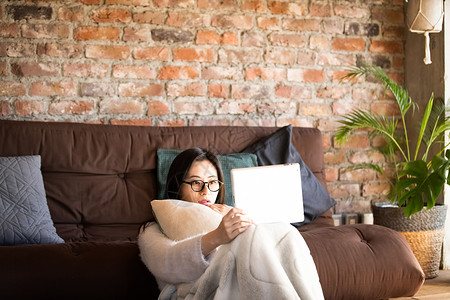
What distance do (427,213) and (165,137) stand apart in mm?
1324

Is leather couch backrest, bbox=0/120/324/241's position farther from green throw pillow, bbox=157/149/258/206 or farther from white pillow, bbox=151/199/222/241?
white pillow, bbox=151/199/222/241

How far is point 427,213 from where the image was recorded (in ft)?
9.02

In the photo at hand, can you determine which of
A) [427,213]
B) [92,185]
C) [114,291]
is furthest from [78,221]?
[427,213]

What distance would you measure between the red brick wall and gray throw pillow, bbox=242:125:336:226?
17.1 inches

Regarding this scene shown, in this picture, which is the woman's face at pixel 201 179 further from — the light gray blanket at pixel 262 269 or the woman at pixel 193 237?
the light gray blanket at pixel 262 269

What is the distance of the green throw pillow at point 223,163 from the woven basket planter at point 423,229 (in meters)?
0.77

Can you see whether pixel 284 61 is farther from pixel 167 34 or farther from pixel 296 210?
pixel 296 210

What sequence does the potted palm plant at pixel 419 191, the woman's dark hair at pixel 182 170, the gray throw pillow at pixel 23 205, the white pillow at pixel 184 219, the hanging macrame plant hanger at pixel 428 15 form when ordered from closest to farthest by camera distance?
the white pillow at pixel 184 219
the woman's dark hair at pixel 182 170
the gray throw pillow at pixel 23 205
the potted palm plant at pixel 419 191
the hanging macrame plant hanger at pixel 428 15

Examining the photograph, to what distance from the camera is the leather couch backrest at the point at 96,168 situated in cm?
233

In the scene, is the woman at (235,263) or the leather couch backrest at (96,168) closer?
the woman at (235,263)

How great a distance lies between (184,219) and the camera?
1.61m

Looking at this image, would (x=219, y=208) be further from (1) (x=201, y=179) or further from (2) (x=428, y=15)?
(2) (x=428, y=15)

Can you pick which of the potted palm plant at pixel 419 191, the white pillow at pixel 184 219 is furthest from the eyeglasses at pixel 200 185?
the potted palm plant at pixel 419 191

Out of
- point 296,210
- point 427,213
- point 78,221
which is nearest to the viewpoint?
point 296,210
